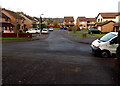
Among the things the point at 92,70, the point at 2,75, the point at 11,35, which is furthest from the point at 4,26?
the point at 92,70

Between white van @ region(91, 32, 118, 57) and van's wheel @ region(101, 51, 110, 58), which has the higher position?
white van @ region(91, 32, 118, 57)

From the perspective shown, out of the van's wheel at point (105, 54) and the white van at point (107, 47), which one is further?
the van's wheel at point (105, 54)

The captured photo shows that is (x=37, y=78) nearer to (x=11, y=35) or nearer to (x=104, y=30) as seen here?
(x=11, y=35)

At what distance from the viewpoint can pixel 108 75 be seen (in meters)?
4.85

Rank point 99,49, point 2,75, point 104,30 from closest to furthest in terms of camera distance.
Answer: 1. point 2,75
2. point 99,49
3. point 104,30

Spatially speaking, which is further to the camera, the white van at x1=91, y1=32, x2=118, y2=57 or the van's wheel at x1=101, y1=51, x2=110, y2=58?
the van's wheel at x1=101, y1=51, x2=110, y2=58

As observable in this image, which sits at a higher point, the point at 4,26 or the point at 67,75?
the point at 4,26

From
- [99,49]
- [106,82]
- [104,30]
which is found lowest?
[106,82]

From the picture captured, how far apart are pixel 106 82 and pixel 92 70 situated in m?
1.16

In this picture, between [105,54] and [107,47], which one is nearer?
[107,47]

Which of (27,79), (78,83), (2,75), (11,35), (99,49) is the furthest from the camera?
(11,35)

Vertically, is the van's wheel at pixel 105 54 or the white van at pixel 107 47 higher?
the white van at pixel 107 47

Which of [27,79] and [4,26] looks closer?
[27,79]

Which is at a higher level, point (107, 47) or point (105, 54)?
point (107, 47)
